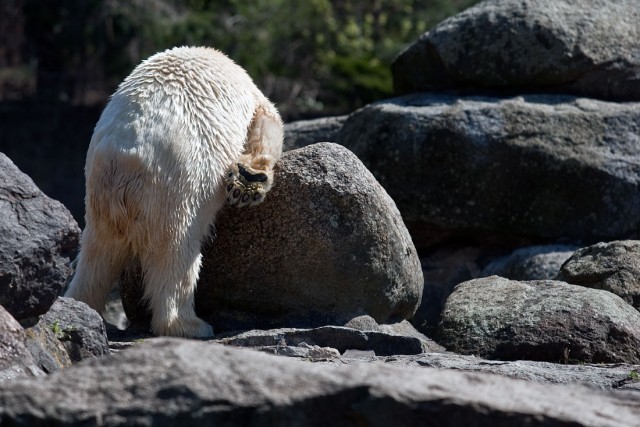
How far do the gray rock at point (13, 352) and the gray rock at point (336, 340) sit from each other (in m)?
1.77

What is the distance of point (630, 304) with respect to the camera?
6.62m

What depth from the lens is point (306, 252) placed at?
617 cm

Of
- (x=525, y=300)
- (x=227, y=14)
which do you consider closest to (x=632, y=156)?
(x=525, y=300)

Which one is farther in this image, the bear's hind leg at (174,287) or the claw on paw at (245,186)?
the claw on paw at (245,186)

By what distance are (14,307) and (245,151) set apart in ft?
7.26

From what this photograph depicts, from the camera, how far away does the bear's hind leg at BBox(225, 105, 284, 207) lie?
5.93 m

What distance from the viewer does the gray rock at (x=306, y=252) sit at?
6148mm

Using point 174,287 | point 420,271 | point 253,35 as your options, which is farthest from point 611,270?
point 253,35

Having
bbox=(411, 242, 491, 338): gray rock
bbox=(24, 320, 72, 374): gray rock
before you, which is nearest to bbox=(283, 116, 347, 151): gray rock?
bbox=(411, 242, 491, 338): gray rock

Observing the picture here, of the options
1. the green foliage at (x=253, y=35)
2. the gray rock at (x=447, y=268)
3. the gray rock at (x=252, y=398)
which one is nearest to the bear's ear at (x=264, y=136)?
→ the gray rock at (x=447, y=268)

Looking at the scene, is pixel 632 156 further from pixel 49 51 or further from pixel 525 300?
pixel 49 51

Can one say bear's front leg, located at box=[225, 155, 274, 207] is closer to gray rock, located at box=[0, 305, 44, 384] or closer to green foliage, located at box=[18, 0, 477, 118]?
gray rock, located at box=[0, 305, 44, 384]

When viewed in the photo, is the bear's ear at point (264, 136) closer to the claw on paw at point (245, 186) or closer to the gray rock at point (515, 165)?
the claw on paw at point (245, 186)

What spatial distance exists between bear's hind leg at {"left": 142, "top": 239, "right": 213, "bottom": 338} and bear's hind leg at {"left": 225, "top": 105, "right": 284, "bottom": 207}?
36 centimetres
